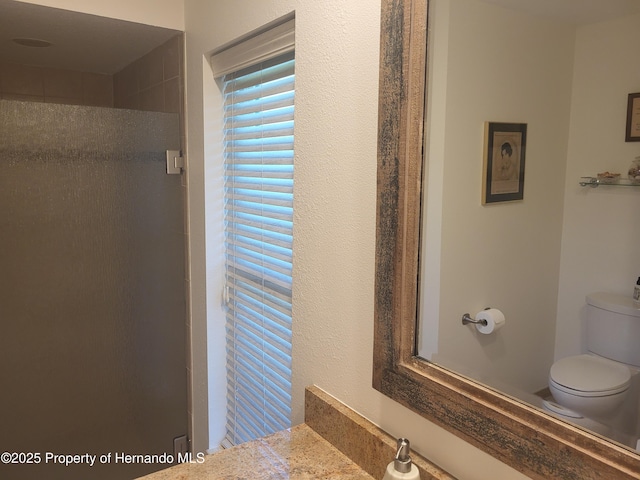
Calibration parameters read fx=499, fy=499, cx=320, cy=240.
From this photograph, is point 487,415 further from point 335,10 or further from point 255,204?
point 255,204

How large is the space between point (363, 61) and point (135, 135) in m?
1.21

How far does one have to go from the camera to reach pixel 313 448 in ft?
3.72

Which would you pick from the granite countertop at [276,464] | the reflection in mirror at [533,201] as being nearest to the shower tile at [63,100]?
the granite countertop at [276,464]

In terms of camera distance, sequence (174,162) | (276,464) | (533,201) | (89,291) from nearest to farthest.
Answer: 1. (533,201)
2. (276,464)
3. (89,291)
4. (174,162)

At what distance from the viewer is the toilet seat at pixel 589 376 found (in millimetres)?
695

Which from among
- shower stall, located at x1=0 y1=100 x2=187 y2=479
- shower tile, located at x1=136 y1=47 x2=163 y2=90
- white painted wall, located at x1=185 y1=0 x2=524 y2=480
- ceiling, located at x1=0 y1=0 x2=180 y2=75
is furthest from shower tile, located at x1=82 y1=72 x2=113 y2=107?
white painted wall, located at x1=185 y1=0 x2=524 y2=480

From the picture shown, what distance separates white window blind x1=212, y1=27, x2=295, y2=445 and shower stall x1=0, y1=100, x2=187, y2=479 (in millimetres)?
304

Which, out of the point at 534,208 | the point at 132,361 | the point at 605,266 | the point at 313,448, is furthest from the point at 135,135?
the point at 605,266

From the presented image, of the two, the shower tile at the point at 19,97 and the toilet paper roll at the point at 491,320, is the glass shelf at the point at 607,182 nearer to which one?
the toilet paper roll at the point at 491,320

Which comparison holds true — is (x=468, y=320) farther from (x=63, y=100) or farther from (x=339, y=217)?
(x=63, y=100)

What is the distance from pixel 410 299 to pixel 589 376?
323mm

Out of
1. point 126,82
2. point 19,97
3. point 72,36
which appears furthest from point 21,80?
point 72,36

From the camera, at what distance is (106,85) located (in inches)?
115

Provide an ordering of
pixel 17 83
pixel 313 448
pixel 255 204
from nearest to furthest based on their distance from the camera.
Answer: pixel 313 448 < pixel 255 204 < pixel 17 83
